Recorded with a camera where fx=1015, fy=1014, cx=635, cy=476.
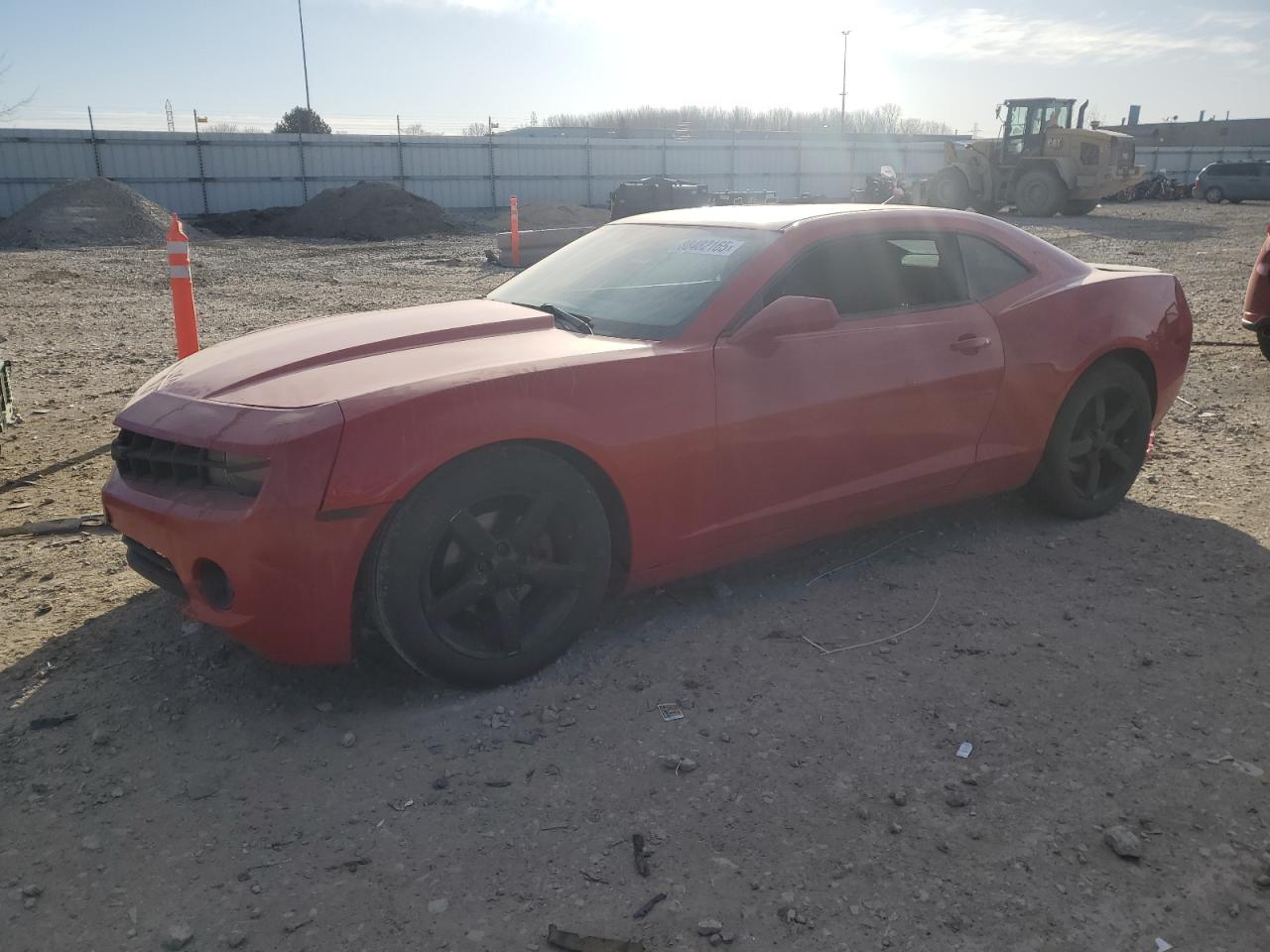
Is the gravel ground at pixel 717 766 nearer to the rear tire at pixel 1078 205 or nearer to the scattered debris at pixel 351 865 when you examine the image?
the scattered debris at pixel 351 865

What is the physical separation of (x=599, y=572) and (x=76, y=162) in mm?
31243

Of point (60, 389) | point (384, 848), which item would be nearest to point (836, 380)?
point (384, 848)

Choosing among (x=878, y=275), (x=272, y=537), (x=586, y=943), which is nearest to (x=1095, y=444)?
Result: (x=878, y=275)

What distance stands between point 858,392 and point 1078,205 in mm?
27395

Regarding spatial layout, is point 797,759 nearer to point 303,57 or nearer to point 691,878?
point 691,878

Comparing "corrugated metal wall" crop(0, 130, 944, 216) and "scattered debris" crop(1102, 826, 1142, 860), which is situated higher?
"corrugated metal wall" crop(0, 130, 944, 216)

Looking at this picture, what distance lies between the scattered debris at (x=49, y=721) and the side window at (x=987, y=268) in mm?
3691

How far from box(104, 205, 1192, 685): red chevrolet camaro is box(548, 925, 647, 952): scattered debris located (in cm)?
106

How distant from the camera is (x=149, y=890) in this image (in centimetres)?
238

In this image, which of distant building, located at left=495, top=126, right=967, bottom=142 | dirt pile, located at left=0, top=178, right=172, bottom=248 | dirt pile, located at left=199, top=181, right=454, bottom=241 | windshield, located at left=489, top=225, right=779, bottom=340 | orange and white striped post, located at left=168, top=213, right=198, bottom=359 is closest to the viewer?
windshield, located at left=489, top=225, right=779, bottom=340

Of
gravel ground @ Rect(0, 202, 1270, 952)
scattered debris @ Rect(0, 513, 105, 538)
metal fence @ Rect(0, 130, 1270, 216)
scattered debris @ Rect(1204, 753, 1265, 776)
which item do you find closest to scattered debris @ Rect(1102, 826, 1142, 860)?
gravel ground @ Rect(0, 202, 1270, 952)

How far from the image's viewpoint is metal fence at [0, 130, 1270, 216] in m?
28.8

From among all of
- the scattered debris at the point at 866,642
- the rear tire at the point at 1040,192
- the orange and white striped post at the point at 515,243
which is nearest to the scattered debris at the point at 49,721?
A: the scattered debris at the point at 866,642

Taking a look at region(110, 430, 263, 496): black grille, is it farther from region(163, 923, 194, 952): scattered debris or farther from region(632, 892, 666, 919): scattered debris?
region(632, 892, 666, 919): scattered debris
